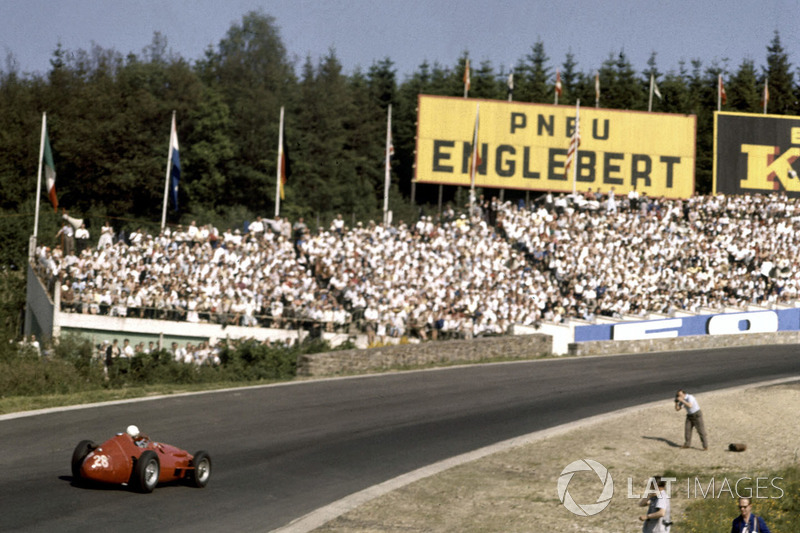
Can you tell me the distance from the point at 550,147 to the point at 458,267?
1677 cm

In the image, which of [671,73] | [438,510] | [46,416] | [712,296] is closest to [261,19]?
[671,73]

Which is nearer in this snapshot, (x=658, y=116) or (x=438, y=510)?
(x=438, y=510)

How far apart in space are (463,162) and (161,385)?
28.6 metres

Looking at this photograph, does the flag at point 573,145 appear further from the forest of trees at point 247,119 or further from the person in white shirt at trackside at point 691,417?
the person in white shirt at trackside at point 691,417

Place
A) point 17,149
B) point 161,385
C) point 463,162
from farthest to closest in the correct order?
point 17,149, point 463,162, point 161,385

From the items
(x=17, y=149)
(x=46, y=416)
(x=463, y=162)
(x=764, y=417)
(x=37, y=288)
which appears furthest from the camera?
(x=17, y=149)

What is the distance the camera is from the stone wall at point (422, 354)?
91.2 ft

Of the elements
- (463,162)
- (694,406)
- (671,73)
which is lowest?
(694,406)

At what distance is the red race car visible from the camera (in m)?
13.7

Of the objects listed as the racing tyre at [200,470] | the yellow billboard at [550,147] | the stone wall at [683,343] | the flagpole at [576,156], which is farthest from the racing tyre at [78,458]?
the yellow billboard at [550,147]

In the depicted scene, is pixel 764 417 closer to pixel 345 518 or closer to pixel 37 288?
pixel 345 518

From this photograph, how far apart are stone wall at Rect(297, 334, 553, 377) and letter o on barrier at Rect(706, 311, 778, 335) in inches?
346

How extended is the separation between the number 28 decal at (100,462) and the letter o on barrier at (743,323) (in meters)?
30.9

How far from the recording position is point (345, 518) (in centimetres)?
1359
